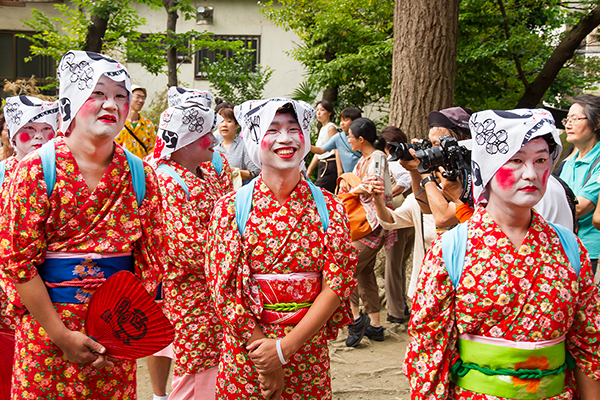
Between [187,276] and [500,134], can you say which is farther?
[187,276]

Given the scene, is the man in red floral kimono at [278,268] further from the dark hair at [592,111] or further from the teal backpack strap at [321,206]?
the dark hair at [592,111]

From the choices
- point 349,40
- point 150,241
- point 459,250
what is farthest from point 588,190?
point 349,40

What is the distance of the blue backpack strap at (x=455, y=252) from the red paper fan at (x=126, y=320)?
1.21 meters

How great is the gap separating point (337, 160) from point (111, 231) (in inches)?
201

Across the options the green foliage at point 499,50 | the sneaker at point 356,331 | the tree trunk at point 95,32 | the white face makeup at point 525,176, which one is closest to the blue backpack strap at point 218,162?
the sneaker at point 356,331

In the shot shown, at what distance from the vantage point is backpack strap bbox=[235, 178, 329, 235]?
2.45m

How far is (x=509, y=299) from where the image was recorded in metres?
1.91

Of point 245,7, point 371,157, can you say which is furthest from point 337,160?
point 245,7

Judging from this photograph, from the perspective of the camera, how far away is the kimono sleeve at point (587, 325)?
197cm

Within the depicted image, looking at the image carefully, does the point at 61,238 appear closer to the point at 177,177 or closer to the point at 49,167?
the point at 49,167

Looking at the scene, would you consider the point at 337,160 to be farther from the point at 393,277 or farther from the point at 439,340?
the point at 439,340

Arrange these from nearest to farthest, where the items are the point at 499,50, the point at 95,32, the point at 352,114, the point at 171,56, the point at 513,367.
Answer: the point at 513,367 → the point at 352,114 → the point at 499,50 → the point at 95,32 → the point at 171,56

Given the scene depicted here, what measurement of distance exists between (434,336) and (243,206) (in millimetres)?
1033

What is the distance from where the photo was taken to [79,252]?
2.23 metres
